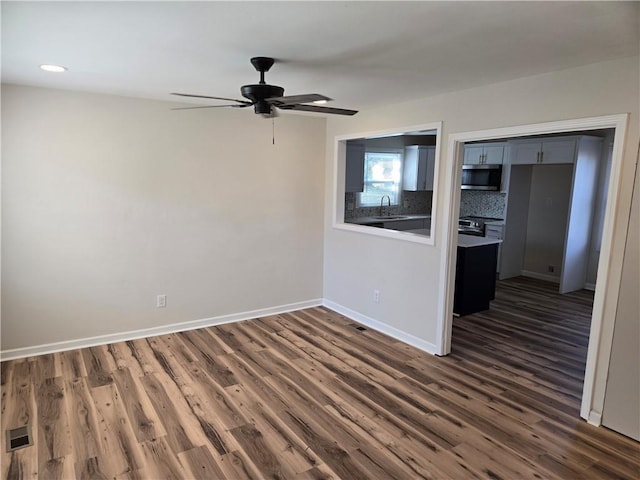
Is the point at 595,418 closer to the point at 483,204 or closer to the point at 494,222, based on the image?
the point at 494,222

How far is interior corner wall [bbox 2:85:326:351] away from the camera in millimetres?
3629

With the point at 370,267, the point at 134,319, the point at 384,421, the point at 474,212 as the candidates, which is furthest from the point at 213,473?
the point at 474,212

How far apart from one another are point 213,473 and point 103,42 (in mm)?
2526

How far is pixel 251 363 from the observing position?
373cm

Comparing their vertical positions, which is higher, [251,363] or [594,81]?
[594,81]

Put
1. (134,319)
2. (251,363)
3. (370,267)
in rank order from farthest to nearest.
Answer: (370,267), (134,319), (251,363)

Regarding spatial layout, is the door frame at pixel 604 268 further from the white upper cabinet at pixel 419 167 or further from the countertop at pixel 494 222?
the white upper cabinet at pixel 419 167

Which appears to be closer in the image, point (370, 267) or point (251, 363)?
point (251, 363)

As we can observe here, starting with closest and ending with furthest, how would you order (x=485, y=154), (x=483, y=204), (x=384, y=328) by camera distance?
(x=384, y=328), (x=485, y=154), (x=483, y=204)

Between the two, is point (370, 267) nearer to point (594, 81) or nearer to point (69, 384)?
point (594, 81)

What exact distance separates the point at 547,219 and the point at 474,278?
2.74m

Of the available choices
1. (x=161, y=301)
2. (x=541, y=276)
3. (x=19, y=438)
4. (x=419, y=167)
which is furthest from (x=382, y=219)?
(x=19, y=438)

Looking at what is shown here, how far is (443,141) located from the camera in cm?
376

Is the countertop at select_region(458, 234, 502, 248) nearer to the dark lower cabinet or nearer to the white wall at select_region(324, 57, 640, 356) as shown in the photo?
the dark lower cabinet
